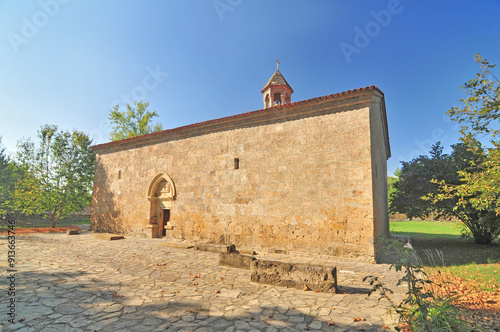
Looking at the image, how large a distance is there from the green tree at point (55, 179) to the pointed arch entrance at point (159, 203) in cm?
753

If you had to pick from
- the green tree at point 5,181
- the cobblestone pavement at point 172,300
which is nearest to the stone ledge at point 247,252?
the cobblestone pavement at point 172,300

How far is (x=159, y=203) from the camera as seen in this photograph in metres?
13.2

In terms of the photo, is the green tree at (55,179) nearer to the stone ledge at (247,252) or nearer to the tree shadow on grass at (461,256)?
the stone ledge at (247,252)

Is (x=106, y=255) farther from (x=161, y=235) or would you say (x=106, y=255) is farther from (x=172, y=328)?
(x=172, y=328)

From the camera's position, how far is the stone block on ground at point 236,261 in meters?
6.72

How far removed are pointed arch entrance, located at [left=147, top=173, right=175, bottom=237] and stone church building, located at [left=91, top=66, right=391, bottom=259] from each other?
0.17 feet

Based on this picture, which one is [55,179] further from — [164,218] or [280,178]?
[280,178]

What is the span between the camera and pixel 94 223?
51.6 feet

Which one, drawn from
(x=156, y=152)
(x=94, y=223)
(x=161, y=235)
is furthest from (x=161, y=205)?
(x=94, y=223)

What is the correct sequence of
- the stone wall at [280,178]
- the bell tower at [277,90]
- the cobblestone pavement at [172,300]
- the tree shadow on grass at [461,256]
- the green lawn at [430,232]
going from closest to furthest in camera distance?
the cobblestone pavement at [172,300]
the stone wall at [280,178]
the tree shadow on grass at [461,256]
the bell tower at [277,90]
the green lawn at [430,232]

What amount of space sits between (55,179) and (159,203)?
10755 millimetres

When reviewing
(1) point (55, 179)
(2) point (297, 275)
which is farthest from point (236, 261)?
(1) point (55, 179)

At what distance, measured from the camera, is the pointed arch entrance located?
1288 centimetres

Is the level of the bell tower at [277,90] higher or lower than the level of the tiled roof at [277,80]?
lower
